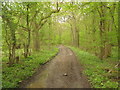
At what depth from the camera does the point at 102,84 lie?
6.50 m

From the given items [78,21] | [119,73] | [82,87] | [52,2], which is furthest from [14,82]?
[78,21]

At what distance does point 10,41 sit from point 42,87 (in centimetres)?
576

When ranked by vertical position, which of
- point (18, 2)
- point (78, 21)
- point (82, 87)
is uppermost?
point (78, 21)

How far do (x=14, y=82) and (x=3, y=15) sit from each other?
18.1ft

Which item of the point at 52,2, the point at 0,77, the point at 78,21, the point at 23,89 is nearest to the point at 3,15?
the point at 0,77

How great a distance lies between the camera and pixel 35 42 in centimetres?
1898

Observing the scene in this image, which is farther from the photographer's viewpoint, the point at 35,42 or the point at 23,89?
the point at 35,42

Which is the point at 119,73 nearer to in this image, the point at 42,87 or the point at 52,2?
the point at 42,87

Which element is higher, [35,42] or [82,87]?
[35,42]

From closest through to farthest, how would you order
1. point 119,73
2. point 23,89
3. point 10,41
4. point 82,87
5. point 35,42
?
point 23,89, point 82,87, point 119,73, point 10,41, point 35,42

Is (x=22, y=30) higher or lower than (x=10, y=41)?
higher

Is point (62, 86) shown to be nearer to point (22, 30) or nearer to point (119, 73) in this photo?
point (119, 73)

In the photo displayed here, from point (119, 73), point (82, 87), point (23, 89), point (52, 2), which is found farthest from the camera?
point (52, 2)

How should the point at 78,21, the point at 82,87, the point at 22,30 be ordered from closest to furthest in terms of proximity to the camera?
the point at 82,87
the point at 22,30
the point at 78,21
